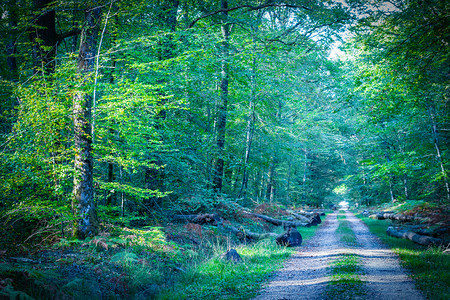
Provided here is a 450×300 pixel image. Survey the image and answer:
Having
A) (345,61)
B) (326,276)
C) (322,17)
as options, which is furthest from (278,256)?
(345,61)

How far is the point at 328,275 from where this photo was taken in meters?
6.16

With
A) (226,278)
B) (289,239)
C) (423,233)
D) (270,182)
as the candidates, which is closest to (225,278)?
(226,278)

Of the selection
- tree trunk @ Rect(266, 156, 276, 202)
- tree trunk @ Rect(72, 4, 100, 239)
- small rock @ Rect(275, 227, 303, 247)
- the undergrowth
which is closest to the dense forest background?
tree trunk @ Rect(72, 4, 100, 239)

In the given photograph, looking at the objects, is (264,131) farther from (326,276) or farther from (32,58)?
(32,58)

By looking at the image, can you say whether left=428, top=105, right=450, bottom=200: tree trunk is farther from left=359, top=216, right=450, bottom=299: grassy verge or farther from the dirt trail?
the dirt trail

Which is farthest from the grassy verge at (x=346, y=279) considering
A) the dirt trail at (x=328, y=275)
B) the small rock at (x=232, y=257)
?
the small rock at (x=232, y=257)

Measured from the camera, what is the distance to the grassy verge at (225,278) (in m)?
5.07

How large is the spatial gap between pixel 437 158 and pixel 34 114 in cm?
1761

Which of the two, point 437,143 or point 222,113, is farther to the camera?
point 437,143

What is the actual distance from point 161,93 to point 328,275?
27.5ft

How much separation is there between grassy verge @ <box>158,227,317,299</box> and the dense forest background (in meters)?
2.42

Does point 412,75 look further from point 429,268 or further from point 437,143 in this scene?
point 429,268

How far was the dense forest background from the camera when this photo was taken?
5.98 metres

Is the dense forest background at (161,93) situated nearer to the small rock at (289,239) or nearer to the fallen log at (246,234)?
the fallen log at (246,234)
